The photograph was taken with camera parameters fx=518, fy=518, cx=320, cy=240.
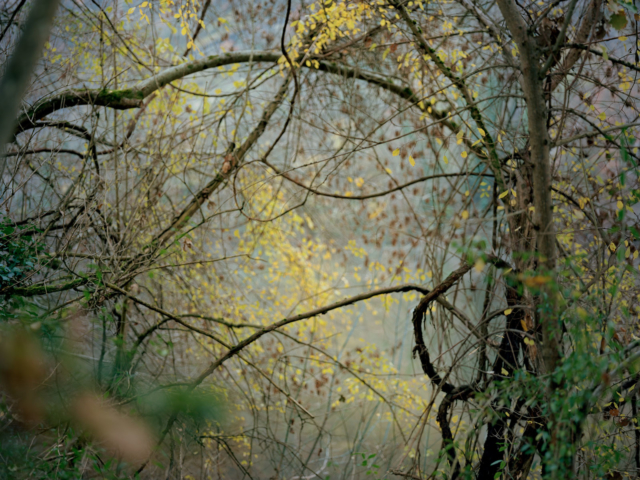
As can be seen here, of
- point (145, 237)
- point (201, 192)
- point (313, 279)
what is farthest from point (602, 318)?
point (313, 279)

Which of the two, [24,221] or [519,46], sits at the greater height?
[519,46]

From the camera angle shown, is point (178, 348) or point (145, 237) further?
point (178, 348)

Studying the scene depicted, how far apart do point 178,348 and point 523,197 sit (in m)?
3.89

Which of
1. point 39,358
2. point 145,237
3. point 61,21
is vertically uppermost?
point 61,21

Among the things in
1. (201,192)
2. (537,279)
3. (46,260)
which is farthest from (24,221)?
(537,279)

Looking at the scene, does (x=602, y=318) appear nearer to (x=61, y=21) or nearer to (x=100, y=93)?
(x=100, y=93)

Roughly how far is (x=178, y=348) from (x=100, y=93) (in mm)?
2940

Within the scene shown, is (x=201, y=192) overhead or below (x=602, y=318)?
overhead

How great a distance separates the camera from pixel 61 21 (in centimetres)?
417

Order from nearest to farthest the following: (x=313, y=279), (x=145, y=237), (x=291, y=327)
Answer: (x=145, y=237) < (x=313, y=279) < (x=291, y=327)

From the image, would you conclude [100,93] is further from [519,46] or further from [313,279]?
[313,279]

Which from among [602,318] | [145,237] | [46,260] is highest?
[145,237]

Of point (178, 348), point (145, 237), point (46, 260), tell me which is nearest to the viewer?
point (46, 260)

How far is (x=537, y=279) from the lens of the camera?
1.60 m
